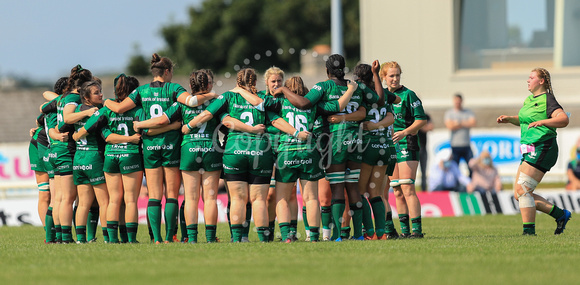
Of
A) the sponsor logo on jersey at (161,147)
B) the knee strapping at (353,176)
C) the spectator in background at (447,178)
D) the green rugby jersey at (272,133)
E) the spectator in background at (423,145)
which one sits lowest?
the spectator in background at (447,178)

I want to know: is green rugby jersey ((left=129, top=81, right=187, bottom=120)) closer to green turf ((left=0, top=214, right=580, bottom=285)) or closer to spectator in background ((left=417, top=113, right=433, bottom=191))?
green turf ((left=0, top=214, right=580, bottom=285))

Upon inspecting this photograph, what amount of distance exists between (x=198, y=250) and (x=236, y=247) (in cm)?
49

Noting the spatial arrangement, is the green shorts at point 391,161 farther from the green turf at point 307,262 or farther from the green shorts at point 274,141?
the green shorts at point 274,141

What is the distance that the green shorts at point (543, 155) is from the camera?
1181 cm

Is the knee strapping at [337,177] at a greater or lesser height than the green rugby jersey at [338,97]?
lesser

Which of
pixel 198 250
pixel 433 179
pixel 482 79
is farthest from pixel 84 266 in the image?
pixel 482 79

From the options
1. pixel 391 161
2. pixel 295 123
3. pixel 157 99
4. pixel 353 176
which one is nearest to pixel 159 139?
pixel 157 99

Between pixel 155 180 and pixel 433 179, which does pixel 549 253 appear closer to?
pixel 155 180

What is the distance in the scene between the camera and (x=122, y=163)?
11.1m

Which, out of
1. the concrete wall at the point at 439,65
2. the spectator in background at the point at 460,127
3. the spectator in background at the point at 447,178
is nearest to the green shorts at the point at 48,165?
the spectator in background at the point at 460,127

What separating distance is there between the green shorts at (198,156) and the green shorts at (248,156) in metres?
0.22

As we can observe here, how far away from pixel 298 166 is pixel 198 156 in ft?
4.00

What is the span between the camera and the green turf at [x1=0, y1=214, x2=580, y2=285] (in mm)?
7875

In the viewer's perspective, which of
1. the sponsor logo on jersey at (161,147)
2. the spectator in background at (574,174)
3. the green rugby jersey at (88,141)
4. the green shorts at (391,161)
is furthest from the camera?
the spectator in background at (574,174)
